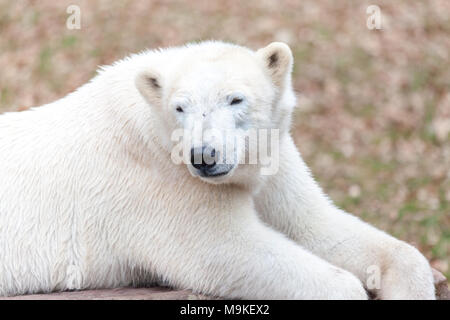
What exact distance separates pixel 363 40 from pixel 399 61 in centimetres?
64

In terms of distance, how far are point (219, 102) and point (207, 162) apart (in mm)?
415

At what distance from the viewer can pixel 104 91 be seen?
5.10 m

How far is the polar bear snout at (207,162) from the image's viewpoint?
13.6 ft

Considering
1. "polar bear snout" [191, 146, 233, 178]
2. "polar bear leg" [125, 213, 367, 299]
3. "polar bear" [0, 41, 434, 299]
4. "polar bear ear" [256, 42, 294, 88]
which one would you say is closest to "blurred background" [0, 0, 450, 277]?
"polar bear" [0, 41, 434, 299]

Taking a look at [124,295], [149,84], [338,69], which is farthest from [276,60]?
[338,69]

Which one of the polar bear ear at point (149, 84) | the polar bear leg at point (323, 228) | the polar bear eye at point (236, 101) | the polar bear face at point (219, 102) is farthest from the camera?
the polar bear leg at point (323, 228)

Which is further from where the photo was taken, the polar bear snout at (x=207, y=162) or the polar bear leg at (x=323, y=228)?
the polar bear leg at (x=323, y=228)

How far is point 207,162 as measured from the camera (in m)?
4.16

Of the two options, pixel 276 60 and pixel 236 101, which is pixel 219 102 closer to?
pixel 236 101

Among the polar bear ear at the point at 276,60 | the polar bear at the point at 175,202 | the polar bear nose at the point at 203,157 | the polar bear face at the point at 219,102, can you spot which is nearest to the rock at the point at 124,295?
the polar bear at the point at 175,202

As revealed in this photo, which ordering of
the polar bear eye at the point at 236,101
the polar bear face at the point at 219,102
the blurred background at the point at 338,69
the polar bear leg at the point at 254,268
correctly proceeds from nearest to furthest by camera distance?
1. the polar bear face at the point at 219,102
2. the polar bear eye at the point at 236,101
3. the polar bear leg at the point at 254,268
4. the blurred background at the point at 338,69

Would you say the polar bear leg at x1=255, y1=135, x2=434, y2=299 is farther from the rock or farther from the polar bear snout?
the polar bear snout

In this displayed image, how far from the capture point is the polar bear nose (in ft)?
13.5

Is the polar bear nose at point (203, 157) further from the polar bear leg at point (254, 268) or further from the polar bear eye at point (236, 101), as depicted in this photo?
the polar bear leg at point (254, 268)
